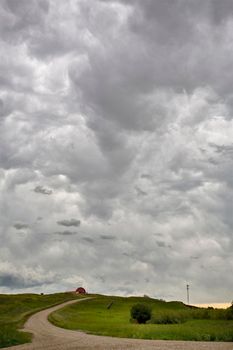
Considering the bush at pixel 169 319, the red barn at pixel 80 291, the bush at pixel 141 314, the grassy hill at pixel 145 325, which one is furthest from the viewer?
the red barn at pixel 80 291

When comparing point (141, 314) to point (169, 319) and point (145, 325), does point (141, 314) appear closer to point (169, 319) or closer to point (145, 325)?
point (169, 319)

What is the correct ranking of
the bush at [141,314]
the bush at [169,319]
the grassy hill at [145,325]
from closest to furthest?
the grassy hill at [145,325], the bush at [169,319], the bush at [141,314]

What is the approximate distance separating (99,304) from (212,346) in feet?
320

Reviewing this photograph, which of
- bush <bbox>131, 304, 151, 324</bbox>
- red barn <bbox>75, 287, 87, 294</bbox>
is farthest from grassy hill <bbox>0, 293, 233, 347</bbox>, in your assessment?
red barn <bbox>75, 287, 87, 294</bbox>

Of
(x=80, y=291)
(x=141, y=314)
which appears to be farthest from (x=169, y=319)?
(x=80, y=291)

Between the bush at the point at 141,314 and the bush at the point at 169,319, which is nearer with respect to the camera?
the bush at the point at 169,319

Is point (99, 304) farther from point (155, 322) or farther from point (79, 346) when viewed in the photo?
point (79, 346)

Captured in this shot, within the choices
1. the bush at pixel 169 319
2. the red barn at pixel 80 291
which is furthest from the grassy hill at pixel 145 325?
the red barn at pixel 80 291

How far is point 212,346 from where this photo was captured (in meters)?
37.8

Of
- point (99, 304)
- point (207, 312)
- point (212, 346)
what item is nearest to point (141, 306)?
point (207, 312)

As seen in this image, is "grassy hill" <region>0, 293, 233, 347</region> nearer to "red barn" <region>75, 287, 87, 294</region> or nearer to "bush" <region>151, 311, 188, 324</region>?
"bush" <region>151, 311, 188, 324</region>

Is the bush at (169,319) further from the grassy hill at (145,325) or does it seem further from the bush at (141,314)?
the bush at (141,314)

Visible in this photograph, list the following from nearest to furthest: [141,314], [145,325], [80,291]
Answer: [145,325]
[141,314]
[80,291]

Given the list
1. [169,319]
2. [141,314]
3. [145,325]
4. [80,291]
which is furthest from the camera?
[80,291]
